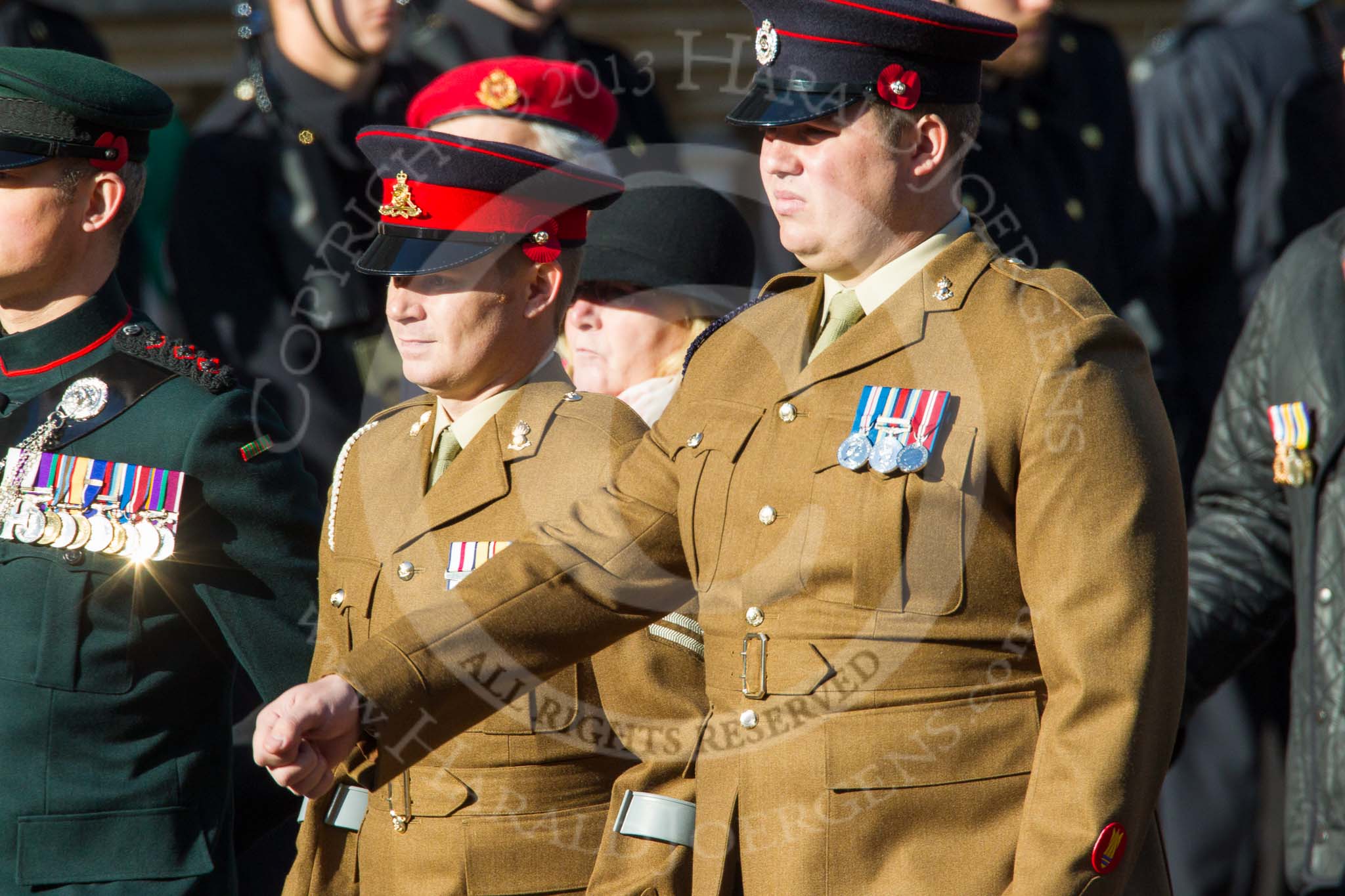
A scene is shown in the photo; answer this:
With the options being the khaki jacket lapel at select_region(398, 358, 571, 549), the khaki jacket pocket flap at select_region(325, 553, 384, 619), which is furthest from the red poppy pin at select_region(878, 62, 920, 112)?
the khaki jacket pocket flap at select_region(325, 553, 384, 619)

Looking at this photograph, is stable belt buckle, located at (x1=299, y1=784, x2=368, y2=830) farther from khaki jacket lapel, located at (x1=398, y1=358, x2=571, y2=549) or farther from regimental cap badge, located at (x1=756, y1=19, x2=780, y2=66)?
regimental cap badge, located at (x1=756, y1=19, x2=780, y2=66)

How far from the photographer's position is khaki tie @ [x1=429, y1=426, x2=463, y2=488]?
133 inches

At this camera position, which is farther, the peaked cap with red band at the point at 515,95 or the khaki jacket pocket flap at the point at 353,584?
the peaked cap with red band at the point at 515,95

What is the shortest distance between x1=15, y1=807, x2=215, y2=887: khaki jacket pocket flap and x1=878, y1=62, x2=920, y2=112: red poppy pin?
1669 mm

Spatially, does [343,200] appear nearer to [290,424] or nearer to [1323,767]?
[290,424]

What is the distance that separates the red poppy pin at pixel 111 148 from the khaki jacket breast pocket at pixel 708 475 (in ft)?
4.10

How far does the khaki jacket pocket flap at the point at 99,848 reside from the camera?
10.5ft

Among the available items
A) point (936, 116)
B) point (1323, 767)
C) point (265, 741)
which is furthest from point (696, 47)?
point (265, 741)

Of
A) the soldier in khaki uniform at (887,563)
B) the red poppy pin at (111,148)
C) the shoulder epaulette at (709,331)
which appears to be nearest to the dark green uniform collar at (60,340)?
the red poppy pin at (111,148)

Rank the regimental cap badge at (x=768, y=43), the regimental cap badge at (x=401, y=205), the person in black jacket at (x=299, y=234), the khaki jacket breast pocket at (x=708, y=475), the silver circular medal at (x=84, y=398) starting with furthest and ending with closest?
1. the person in black jacket at (x=299, y=234)
2. the regimental cap badge at (x=401, y=205)
3. the silver circular medal at (x=84, y=398)
4. the regimental cap badge at (x=768, y=43)
5. the khaki jacket breast pocket at (x=708, y=475)

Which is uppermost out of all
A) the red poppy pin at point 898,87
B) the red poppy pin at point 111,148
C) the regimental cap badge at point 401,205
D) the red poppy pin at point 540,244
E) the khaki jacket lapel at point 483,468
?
the red poppy pin at point 898,87

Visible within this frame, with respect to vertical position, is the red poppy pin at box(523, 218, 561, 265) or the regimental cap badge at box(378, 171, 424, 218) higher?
the regimental cap badge at box(378, 171, 424, 218)

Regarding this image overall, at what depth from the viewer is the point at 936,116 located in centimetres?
272

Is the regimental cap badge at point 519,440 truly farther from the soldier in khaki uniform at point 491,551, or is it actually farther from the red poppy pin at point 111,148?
the red poppy pin at point 111,148
